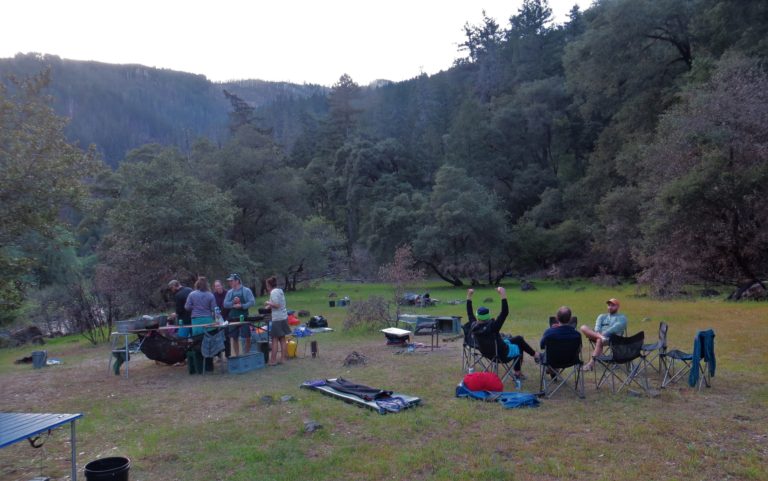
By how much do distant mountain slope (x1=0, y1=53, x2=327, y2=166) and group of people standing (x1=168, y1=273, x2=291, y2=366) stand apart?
104172 millimetres

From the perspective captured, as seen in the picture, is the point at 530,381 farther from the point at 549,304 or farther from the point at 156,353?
the point at 549,304

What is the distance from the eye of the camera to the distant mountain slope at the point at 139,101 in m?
122

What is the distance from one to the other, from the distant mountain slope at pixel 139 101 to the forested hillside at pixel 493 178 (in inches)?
2486

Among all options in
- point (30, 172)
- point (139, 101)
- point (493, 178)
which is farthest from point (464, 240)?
point (139, 101)

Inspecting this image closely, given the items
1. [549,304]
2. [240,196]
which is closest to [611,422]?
[549,304]

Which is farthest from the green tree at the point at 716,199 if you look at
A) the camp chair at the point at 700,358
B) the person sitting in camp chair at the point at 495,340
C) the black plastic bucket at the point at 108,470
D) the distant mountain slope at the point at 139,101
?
the distant mountain slope at the point at 139,101

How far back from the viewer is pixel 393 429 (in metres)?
6.03

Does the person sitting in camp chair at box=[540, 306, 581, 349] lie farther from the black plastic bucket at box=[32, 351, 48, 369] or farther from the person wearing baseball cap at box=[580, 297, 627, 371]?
the black plastic bucket at box=[32, 351, 48, 369]

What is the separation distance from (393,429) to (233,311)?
5.65 metres

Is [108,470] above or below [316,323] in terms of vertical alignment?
above

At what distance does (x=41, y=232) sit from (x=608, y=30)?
28941 millimetres

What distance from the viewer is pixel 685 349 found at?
1037 centimetres

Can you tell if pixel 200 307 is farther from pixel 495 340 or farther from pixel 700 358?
pixel 700 358

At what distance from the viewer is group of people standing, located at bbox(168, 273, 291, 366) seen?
10000 mm
